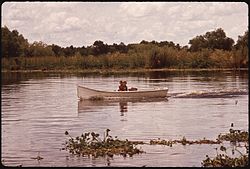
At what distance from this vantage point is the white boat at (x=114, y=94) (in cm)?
3606

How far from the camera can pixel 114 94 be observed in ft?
119

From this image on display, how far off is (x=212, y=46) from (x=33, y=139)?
7676 centimetres

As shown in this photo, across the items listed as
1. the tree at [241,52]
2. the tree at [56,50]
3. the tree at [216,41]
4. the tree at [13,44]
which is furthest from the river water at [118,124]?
the tree at [56,50]

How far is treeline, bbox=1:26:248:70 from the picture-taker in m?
84.3

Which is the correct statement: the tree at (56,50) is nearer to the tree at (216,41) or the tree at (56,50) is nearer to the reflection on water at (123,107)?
the tree at (216,41)

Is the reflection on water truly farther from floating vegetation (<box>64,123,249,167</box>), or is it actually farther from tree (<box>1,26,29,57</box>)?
tree (<box>1,26,29,57</box>)

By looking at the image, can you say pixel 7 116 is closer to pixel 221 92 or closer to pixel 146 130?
pixel 146 130

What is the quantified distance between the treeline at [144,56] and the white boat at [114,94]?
42942mm

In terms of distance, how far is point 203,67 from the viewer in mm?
91062

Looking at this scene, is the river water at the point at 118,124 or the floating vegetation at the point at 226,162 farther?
the river water at the point at 118,124

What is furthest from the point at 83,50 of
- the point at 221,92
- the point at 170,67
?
the point at 221,92

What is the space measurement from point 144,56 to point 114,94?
52.8 meters

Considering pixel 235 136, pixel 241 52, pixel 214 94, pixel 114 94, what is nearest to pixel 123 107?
pixel 114 94

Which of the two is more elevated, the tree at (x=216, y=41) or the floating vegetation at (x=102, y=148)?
the tree at (x=216, y=41)
